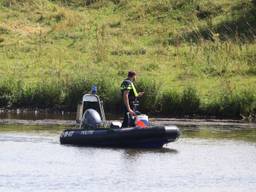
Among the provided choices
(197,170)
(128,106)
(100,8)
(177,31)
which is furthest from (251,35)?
(197,170)

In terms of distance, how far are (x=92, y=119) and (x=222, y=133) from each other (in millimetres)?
4477

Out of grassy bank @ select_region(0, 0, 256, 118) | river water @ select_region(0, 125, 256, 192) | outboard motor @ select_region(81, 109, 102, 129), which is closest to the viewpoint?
river water @ select_region(0, 125, 256, 192)

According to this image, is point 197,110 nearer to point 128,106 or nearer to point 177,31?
point 128,106

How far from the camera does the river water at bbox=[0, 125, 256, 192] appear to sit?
1948 cm

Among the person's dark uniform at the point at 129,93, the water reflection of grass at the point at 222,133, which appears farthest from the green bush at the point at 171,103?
the person's dark uniform at the point at 129,93

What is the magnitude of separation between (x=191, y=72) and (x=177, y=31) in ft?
27.3

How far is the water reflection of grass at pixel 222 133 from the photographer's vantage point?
90.3 feet

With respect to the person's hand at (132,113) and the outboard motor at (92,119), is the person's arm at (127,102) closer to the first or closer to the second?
the person's hand at (132,113)

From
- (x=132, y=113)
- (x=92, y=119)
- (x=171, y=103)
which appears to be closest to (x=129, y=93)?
(x=132, y=113)

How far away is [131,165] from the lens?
22125 mm

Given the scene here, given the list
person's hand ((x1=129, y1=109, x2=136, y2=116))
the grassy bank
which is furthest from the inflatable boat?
the grassy bank

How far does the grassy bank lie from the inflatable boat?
7.17 meters

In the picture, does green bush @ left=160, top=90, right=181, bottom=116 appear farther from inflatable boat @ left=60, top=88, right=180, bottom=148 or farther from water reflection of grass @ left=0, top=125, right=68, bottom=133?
inflatable boat @ left=60, top=88, right=180, bottom=148

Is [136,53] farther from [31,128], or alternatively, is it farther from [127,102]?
[127,102]
